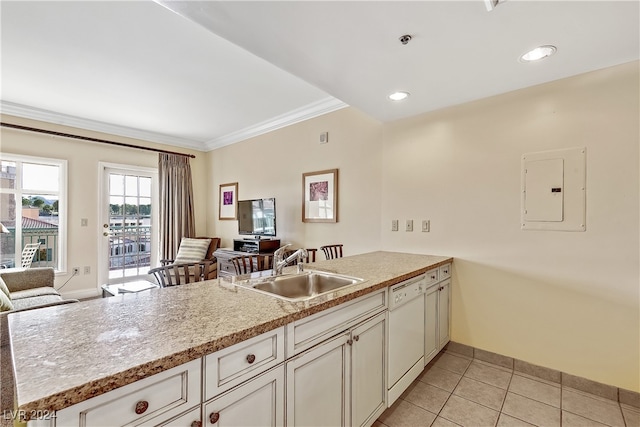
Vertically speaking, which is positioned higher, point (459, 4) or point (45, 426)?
point (459, 4)

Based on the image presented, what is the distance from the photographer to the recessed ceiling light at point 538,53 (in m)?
1.78

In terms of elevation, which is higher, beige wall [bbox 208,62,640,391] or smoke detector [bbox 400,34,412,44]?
smoke detector [bbox 400,34,412,44]

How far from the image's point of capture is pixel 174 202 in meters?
5.07

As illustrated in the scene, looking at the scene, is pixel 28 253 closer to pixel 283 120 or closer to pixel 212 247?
pixel 212 247

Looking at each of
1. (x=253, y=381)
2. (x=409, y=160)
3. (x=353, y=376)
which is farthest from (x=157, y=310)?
(x=409, y=160)

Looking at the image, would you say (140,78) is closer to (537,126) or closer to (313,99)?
(313,99)

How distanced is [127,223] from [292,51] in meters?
4.46

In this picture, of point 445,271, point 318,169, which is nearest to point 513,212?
point 445,271

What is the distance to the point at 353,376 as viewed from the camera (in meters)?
1.46

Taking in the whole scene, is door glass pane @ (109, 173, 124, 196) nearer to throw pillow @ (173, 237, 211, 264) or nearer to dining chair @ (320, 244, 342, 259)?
throw pillow @ (173, 237, 211, 264)

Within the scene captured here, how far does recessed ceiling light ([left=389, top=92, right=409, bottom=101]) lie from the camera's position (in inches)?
94.3

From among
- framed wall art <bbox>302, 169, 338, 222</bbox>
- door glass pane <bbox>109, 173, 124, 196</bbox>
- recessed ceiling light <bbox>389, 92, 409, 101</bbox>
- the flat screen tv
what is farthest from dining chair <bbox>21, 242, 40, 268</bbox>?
recessed ceiling light <bbox>389, 92, 409, 101</bbox>

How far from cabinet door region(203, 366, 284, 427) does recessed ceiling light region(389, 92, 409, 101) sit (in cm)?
220

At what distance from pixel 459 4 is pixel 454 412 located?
7.80ft
